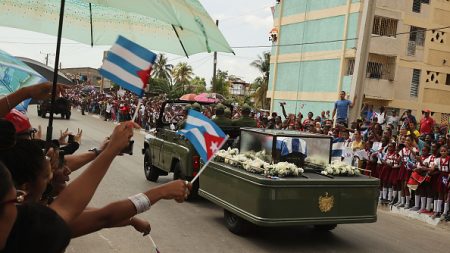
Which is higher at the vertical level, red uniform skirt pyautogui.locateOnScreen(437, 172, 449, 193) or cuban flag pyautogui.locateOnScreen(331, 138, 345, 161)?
cuban flag pyautogui.locateOnScreen(331, 138, 345, 161)

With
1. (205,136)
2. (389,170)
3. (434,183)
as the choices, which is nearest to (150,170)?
(389,170)

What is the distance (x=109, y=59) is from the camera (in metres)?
2.95

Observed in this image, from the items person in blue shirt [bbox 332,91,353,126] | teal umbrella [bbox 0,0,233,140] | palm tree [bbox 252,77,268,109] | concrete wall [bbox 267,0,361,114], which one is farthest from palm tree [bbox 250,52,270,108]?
teal umbrella [bbox 0,0,233,140]

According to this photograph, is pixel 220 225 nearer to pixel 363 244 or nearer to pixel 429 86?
pixel 363 244

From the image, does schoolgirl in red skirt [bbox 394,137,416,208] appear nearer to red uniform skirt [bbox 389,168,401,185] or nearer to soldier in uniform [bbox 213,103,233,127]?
red uniform skirt [bbox 389,168,401,185]

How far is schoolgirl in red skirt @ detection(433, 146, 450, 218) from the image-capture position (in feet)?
32.8

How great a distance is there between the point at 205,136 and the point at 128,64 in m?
0.92

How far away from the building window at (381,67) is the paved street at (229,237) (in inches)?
819

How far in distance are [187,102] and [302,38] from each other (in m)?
22.2

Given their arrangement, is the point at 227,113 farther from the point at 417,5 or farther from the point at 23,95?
the point at 417,5

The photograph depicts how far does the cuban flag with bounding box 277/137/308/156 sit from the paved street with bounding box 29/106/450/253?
1376 millimetres

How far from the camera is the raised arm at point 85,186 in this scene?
2354mm

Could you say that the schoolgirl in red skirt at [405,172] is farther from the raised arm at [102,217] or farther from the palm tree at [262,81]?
the palm tree at [262,81]

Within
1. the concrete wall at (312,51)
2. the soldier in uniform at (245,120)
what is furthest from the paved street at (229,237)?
the concrete wall at (312,51)
